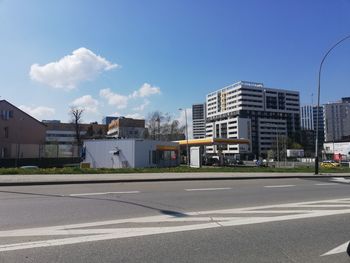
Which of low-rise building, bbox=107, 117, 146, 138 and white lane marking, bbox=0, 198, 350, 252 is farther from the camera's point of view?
low-rise building, bbox=107, 117, 146, 138

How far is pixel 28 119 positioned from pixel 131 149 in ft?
123

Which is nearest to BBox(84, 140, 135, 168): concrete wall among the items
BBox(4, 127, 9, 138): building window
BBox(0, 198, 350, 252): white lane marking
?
BBox(4, 127, 9, 138): building window

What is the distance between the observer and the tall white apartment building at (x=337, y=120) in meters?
162

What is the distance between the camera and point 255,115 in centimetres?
15888

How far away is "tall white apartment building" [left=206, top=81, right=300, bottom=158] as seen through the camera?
155m

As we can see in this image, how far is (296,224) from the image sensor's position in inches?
394

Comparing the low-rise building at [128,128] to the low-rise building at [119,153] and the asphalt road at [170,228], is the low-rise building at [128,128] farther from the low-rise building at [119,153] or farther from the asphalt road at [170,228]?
the asphalt road at [170,228]

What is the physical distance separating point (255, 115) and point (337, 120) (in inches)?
1369

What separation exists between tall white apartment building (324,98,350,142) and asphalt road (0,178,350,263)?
6152 inches

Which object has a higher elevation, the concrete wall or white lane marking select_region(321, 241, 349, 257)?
the concrete wall

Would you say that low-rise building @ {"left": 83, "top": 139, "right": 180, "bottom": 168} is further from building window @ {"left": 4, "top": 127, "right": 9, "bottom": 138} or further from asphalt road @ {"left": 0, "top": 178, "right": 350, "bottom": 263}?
asphalt road @ {"left": 0, "top": 178, "right": 350, "bottom": 263}

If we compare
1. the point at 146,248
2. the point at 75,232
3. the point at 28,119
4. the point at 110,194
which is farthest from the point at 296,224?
the point at 28,119

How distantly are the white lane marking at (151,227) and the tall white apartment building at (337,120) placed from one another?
15870 cm

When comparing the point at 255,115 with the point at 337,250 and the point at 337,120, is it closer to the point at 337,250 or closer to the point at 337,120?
the point at 337,120
